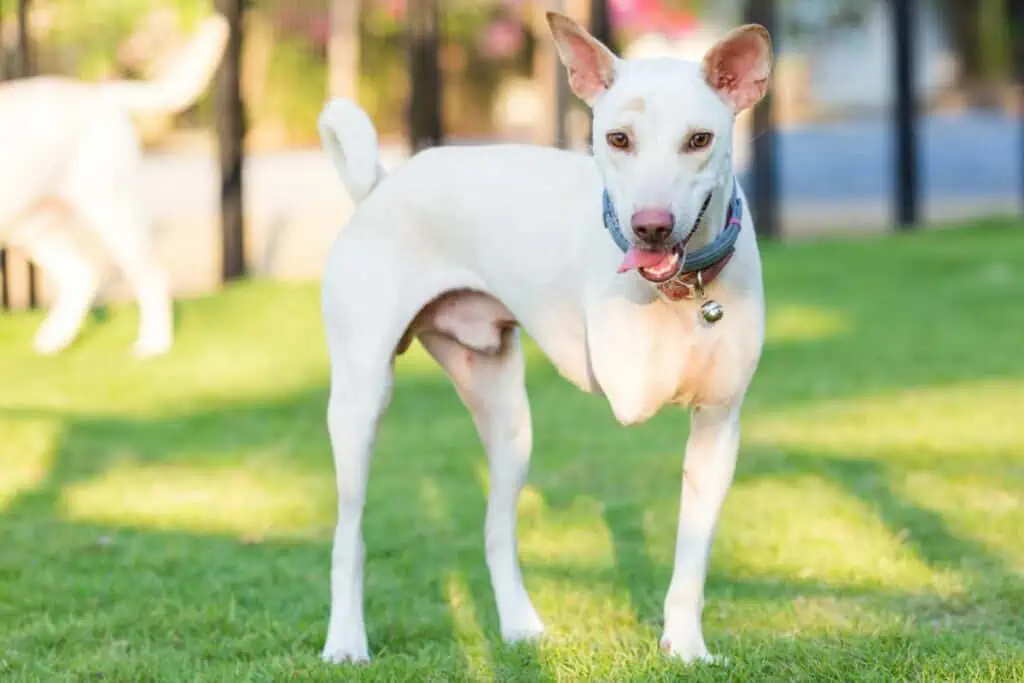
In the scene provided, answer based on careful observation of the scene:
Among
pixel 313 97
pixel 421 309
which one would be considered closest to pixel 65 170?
pixel 421 309

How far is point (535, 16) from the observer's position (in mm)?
20609

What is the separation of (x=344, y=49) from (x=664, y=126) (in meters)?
18.6

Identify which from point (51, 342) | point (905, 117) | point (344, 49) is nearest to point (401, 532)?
point (51, 342)

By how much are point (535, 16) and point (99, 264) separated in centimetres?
1088

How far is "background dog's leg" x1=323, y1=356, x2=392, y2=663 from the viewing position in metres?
4.44

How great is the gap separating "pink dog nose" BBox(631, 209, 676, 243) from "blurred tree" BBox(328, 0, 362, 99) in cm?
1844

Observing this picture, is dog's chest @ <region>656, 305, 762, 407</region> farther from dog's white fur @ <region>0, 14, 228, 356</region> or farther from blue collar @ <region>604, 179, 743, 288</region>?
dog's white fur @ <region>0, 14, 228, 356</region>

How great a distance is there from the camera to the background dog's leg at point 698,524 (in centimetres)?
410

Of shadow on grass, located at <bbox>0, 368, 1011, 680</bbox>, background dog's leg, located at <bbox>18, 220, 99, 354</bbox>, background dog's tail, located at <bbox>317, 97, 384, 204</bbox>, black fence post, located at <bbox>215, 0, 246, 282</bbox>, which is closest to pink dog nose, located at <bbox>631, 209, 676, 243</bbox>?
shadow on grass, located at <bbox>0, 368, 1011, 680</bbox>

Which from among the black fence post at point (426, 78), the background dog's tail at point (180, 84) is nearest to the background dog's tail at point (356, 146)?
the background dog's tail at point (180, 84)

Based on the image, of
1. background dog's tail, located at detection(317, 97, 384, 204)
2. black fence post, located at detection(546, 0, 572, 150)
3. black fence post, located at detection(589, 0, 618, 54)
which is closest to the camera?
background dog's tail, located at detection(317, 97, 384, 204)

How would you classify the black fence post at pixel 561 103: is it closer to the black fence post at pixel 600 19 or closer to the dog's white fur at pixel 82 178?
the black fence post at pixel 600 19

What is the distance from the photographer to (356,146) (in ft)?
15.2

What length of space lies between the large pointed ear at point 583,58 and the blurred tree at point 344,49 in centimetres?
1805
